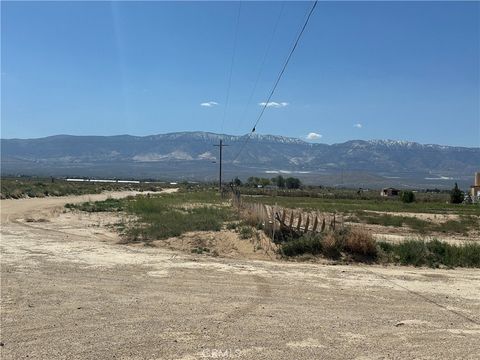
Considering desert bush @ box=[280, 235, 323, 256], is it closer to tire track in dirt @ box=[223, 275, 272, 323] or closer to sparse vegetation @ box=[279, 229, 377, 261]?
sparse vegetation @ box=[279, 229, 377, 261]

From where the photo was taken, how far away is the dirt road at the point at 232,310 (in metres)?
7.25

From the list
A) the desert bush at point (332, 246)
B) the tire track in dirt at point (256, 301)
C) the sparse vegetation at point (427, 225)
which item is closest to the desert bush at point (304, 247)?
the desert bush at point (332, 246)

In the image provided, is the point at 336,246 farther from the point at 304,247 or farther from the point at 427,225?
the point at 427,225

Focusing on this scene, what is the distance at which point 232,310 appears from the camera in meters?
9.30

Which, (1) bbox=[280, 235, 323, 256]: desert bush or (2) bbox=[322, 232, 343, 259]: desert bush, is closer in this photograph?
(2) bbox=[322, 232, 343, 259]: desert bush

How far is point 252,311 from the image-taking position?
30.3 feet

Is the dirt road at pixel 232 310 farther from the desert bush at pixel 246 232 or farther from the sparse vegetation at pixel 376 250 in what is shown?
the desert bush at pixel 246 232

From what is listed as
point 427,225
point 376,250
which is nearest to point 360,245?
point 376,250

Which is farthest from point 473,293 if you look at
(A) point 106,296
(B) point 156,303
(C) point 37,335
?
(C) point 37,335

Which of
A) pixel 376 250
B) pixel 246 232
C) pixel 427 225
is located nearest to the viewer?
pixel 376 250

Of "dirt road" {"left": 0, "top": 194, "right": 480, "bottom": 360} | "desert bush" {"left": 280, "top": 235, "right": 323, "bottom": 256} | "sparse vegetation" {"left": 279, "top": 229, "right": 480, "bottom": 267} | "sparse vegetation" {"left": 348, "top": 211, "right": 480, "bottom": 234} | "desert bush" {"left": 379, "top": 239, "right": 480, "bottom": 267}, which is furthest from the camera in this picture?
"sparse vegetation" {"left": 348, "top": 211, "right": 480, "bottom": 234}

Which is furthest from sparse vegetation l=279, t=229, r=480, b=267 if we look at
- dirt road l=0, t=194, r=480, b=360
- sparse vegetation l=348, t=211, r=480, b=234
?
sparse vegetation l=348, t=211, r=480, b=234

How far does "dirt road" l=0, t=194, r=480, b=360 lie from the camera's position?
7.25 metres

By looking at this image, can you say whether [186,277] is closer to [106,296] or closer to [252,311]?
[106,296]
